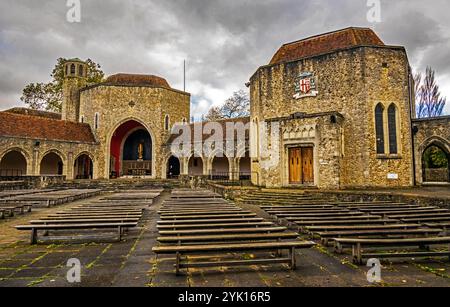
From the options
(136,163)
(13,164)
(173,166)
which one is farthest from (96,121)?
(173,166)

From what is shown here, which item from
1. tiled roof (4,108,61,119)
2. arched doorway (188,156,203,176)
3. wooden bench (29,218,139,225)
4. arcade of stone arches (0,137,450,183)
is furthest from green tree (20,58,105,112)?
wooden bench (29,218,139,225)

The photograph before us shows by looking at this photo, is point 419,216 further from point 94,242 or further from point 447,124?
point 447,124

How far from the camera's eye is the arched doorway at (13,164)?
23.8 meters

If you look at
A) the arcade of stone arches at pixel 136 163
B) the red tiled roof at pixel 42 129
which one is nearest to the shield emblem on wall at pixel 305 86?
the arcade of stone arches at pixel 136 163

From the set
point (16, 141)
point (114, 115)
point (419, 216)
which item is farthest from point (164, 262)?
point (114, 115)

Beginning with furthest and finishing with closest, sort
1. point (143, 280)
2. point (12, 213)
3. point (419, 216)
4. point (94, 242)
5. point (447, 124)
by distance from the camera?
point (447, 124)
point (12, 213)
point (419, 216)
point (94, 242)
point (143, 280)

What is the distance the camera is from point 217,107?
38906 mm

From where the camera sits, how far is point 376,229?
4316 mm

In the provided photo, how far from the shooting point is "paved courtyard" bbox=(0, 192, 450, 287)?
304 cm

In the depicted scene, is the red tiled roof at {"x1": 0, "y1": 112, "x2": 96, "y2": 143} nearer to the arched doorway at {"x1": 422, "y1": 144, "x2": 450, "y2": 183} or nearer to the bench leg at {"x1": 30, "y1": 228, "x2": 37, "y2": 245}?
the bench leg at {"x1": 30, "y1": 228, "x2": 37, "y2": 245}

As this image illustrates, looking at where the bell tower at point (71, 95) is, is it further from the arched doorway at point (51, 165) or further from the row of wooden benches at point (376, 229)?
the row of wooden benches at point (376, 229)

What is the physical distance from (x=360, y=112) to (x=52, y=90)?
109 ft

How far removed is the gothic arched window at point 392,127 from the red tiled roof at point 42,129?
23475 millimetres
